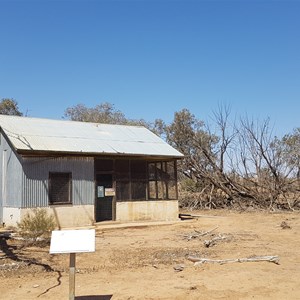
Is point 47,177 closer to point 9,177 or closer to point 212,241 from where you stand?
point 9,177

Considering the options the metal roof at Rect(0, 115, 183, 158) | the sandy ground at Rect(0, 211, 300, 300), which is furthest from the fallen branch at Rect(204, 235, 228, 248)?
the metal roof at Rect(0, 115, 183, 158)

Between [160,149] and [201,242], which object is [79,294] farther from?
[160,149]

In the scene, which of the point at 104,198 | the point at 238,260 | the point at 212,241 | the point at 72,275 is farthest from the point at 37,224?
the point at 72,275

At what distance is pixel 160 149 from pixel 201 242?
7.11 meters

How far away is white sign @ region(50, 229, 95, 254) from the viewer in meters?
5.58

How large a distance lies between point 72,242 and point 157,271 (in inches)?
132

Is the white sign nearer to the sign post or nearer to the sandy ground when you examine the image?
the sign post

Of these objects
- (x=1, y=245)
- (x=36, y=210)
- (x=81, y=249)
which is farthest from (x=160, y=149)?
(x=81, y=249)

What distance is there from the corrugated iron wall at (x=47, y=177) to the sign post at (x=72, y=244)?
30.4 ft

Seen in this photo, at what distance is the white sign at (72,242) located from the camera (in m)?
5.58

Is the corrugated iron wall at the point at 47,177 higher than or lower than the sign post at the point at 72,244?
higher

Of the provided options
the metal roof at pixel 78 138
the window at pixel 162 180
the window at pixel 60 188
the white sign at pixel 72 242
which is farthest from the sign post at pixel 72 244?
the window at pixel 162 180

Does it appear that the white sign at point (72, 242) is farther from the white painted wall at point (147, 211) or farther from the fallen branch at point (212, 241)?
the white painted wall at point (147, 211)

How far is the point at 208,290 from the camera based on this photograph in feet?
22.8
